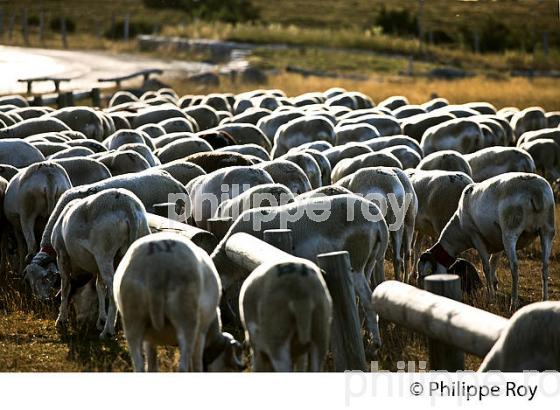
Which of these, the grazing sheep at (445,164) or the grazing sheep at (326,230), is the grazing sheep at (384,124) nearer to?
the grazing sheep at (445,164)

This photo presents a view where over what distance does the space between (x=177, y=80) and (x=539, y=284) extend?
3328 cm

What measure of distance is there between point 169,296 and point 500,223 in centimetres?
534

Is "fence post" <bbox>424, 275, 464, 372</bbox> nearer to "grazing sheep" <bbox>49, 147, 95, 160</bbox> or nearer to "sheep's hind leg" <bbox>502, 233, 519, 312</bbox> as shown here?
"sheep's hind leg" <bbox>502, 233, 519, 312</bbox>

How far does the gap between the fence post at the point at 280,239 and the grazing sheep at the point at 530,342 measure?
9.01 ft

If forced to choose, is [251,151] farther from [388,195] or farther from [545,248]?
[545,248]

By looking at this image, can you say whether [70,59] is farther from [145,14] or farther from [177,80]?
[145,14]

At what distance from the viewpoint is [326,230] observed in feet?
30.7

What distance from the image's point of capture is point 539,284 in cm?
1278

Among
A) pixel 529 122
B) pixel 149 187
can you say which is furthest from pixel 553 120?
pixel 149 187

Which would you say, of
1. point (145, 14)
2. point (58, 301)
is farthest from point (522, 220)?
point (145, 14)

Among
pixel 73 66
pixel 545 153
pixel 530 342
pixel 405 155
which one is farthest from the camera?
pixel 73 66

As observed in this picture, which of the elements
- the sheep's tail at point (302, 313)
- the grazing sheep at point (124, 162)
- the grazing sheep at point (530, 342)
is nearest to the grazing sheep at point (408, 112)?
the grazing sheep at point (124, 162)

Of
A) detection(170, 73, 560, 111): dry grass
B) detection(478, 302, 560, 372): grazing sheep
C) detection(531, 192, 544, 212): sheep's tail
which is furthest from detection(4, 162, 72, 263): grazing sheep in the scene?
detection(170, 73, 560, 111): dry grass

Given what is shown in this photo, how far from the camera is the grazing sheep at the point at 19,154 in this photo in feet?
50.3
